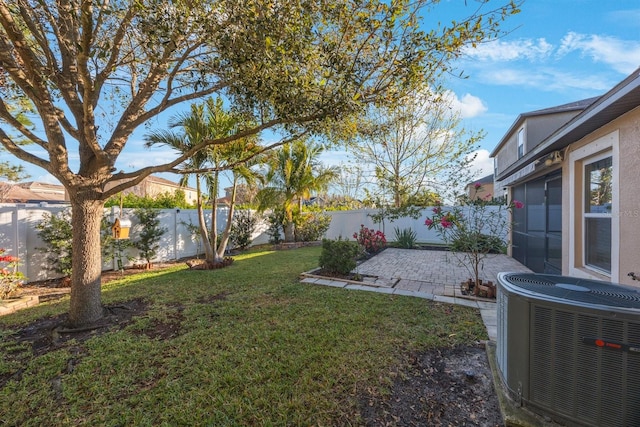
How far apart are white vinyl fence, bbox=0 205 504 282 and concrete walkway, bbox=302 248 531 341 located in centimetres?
251

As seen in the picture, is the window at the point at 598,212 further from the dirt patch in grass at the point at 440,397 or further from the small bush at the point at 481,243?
the dirt patch in grass at the point at 440,397

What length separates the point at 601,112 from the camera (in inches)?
125

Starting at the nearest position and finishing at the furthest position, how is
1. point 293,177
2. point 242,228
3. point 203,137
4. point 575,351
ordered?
point 575,351 < point 203,137 < point 242,228 < point 293,177

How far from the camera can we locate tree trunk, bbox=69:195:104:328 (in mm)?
3879

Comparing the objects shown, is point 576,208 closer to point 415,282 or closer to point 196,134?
point 415,282

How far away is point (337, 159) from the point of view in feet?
49.9

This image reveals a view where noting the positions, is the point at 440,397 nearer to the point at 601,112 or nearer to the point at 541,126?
the point at 601,112

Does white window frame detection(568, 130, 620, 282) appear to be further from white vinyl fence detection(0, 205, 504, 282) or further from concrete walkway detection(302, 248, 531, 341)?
white vinyl fence detection(0, 205, 504, 282)

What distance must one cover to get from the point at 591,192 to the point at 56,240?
10088 mm

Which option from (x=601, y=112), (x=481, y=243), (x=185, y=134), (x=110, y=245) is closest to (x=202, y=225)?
(x=110, y=245)

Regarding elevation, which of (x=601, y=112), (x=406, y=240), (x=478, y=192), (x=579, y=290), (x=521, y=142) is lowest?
(x=406, y=240)

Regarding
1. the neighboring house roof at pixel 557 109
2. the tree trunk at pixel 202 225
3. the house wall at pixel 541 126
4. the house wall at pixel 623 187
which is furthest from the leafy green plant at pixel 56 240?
the neighboring house roof at pixel 557 109

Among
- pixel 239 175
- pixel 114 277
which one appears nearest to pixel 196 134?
pixel 239 175

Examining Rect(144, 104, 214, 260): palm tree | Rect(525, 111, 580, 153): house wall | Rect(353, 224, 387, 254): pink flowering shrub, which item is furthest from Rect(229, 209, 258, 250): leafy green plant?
Rect(525, 111, 580, 153): house wall
